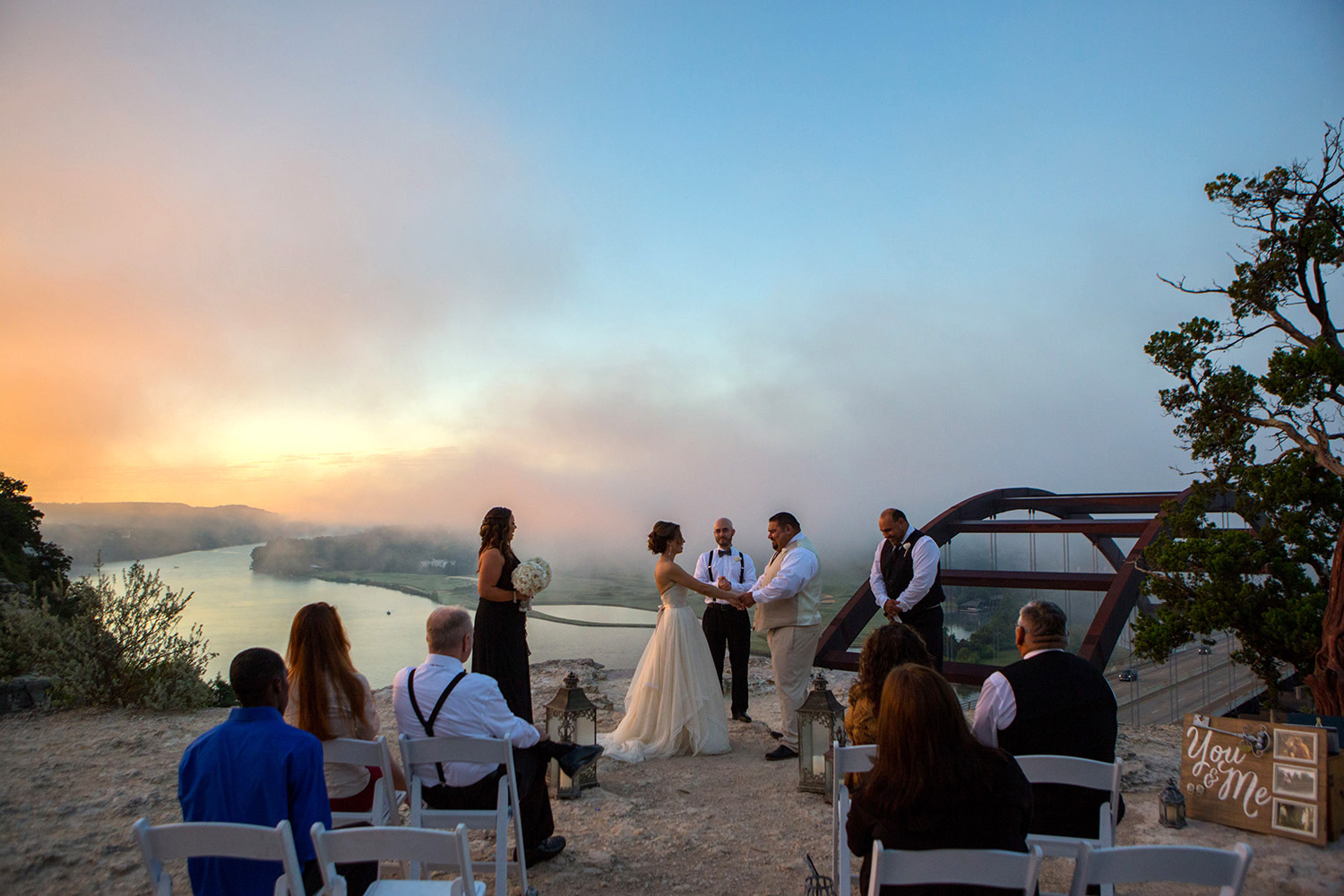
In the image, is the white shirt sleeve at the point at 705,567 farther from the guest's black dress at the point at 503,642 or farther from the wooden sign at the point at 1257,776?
the wooden sign at the point at 1257,776

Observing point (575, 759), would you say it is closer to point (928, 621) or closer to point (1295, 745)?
point (928, 621)

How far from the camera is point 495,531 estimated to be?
17.1 ft

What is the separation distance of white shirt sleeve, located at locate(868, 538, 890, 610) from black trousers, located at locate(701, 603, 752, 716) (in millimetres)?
1272

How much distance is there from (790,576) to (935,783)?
3.94 meters

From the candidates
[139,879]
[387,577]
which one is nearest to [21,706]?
[387,577]

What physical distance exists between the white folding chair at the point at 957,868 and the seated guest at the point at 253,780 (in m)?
1.73

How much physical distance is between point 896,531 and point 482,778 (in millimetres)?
4144

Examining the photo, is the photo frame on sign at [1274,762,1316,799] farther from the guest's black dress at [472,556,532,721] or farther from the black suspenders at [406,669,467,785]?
the guest's black dress at [472,556,532,721]

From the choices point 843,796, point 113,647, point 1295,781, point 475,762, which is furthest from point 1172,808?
point 113,647

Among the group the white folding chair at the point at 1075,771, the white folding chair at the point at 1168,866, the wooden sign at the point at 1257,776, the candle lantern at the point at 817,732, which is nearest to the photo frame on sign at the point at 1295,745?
the wooden sign at the point at 1257,776

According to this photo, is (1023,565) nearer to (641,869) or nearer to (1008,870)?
(641,869)

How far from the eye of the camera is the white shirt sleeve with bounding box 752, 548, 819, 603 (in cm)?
613

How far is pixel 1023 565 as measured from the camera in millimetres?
8781

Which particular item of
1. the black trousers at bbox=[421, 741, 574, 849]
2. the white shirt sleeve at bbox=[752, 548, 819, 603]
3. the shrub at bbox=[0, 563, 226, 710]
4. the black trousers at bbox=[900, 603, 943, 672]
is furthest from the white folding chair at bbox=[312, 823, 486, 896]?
the shrub at bbox=[0, 563, 226, 710]
